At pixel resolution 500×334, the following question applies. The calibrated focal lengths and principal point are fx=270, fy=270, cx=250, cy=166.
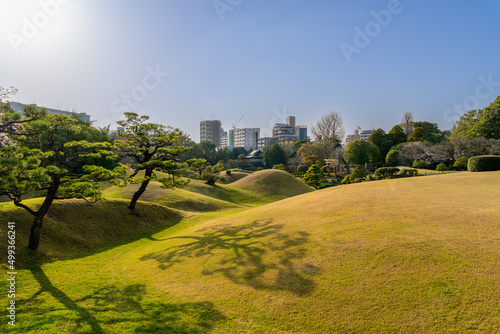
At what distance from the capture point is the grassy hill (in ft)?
20.7

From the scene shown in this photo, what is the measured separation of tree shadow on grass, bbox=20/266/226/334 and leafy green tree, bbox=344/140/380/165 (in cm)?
5470

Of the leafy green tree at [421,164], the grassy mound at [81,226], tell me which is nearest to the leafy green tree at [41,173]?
the grassy mound at [81,226]

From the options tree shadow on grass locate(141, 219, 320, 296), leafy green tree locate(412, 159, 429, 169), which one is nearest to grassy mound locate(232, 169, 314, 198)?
leafy green tree locate(412, 159, 429, 169)

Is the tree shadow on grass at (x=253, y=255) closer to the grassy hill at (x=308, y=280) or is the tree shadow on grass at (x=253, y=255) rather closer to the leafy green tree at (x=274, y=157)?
the grassy hill at (x=308, y=280)

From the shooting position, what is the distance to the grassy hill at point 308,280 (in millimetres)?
6316

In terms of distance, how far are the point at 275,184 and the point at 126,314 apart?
36793 mm

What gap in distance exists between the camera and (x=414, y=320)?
5.90 metres

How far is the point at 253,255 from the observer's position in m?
10.4

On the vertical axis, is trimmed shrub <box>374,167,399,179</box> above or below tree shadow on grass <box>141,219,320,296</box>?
above

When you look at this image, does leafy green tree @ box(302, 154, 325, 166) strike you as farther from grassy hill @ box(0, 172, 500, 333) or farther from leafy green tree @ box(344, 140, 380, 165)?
grassy hill @ box(0, 172, 500, 333)

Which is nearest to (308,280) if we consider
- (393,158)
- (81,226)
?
(81,226)

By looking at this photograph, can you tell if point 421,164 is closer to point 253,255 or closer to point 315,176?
point 315,176

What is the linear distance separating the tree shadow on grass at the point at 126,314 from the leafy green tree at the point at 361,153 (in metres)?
54.7

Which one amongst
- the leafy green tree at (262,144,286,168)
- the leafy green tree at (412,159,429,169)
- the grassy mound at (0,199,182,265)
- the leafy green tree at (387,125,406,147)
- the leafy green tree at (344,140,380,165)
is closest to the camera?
the grassy mound at (0,199,182,265)
